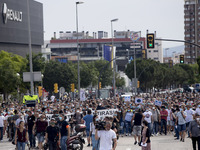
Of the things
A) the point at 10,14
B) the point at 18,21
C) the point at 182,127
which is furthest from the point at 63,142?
the point at 18,21

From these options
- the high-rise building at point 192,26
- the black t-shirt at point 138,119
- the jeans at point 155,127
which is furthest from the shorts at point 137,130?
the high-rise building at point 192,26

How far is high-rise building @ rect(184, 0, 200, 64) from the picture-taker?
18362 centimetres

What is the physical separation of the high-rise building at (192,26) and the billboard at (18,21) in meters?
108

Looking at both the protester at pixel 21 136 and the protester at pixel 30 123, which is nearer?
the protester at pixel 21 136

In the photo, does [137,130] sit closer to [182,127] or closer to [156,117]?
[182,127]

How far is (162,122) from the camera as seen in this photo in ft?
A: 78.2

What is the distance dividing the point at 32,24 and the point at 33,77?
5372cm

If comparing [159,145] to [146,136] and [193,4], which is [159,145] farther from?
[193,4]

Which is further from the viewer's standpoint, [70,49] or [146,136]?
[70,49]

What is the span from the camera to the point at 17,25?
77.3 metres

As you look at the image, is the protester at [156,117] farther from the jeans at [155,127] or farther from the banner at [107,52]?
the banner at [107,52]

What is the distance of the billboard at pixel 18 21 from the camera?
72769 millimetres

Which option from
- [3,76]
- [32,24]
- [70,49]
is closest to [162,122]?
[3,76]

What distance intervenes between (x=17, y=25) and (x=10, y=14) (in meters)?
3.42
